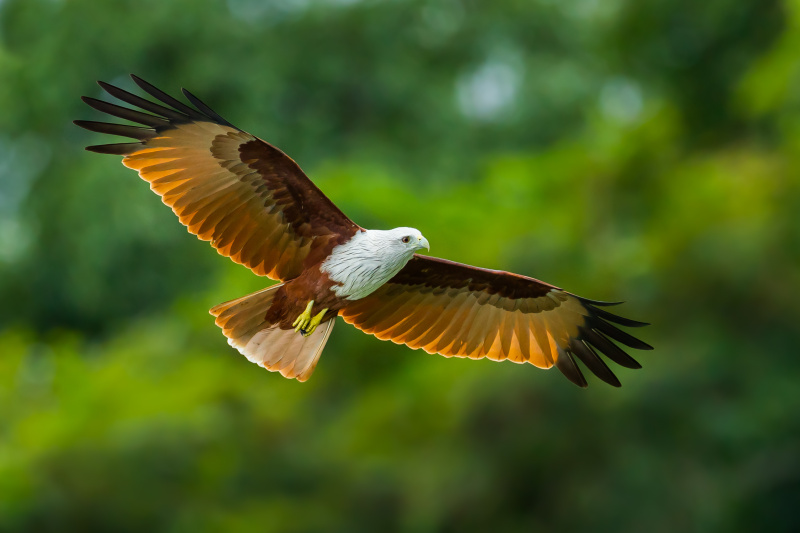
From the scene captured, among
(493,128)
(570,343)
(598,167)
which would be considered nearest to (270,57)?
(493,128)

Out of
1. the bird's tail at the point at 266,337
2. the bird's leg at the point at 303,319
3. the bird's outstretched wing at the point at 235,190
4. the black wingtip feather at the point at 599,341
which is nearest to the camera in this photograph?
the bird's outstretched wing at the point at 235,190

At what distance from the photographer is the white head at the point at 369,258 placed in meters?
7.14

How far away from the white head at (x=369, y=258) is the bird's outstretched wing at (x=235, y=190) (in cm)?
12

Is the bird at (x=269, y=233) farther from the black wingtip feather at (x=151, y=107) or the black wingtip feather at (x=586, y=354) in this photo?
the black wingtip feather at (x=586, y=354)

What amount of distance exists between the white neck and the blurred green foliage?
7883mm

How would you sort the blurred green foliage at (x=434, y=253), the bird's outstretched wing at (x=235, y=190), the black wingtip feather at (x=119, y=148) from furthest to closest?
the blurred green foliage at (x=434, y=253), the bird's outstretched wing at (x=235, y=190), the black wingtip feather at (x=119, y=148)

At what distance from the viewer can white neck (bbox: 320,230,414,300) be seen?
7145 millimetres

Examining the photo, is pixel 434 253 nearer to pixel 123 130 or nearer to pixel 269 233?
pixel 269 233

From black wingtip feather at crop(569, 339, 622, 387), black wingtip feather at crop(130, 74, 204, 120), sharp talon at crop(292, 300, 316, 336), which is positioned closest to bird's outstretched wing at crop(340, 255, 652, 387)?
black wingtip feather at crop(569, 339, 622, 387)

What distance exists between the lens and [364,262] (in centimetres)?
718

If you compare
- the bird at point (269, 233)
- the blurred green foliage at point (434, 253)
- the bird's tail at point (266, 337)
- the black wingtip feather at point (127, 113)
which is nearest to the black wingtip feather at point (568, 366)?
A: the bird at point (269, 233)

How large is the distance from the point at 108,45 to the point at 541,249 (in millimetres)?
10900

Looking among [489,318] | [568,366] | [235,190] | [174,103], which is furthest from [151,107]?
[568,366]

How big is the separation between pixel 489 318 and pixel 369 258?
1525mm
